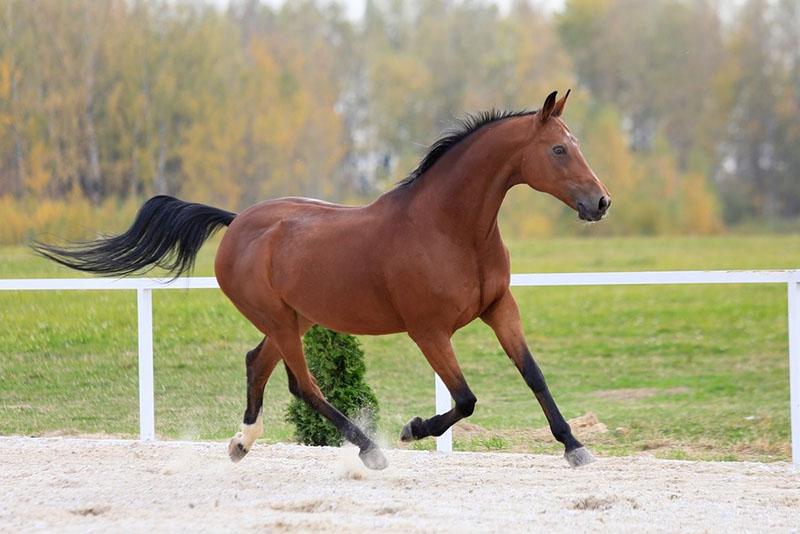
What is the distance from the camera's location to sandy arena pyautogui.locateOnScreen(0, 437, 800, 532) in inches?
170

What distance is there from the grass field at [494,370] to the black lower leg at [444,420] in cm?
198

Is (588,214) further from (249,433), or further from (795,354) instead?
(249,433)

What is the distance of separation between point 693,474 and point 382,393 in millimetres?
4188

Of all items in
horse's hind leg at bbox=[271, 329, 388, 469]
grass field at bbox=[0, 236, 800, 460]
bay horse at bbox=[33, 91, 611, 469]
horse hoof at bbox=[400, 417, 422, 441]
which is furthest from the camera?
grass field at bbox=[0, 236, 800, 460]

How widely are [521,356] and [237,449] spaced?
1.75m

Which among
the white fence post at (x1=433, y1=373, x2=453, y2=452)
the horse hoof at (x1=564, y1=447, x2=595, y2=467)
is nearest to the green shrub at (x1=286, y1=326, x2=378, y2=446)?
the white fence post at (x1=433, y1=373, x2=453, y2=452)

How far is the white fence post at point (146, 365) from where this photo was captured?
713 cm

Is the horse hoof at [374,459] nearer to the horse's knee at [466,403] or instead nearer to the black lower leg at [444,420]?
the black lower leg at [444,420]

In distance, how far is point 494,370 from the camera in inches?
435

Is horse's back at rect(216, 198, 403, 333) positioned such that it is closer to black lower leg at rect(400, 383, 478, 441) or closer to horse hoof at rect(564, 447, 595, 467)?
black lower leg at rect(400, 383, 478, 441)

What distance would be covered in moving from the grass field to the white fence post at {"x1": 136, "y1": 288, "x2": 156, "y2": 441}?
54cm

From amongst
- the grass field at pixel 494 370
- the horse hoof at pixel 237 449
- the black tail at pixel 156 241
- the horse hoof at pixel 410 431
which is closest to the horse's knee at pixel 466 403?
the horse hoof at pixel 410 431

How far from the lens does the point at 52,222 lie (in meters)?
12.2

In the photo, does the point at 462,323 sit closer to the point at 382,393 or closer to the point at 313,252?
the point at 313,252
